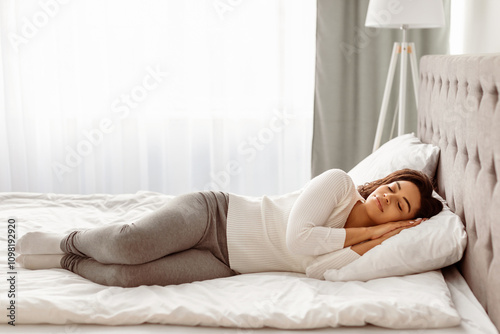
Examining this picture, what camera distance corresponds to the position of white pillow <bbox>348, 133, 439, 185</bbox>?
224 cm

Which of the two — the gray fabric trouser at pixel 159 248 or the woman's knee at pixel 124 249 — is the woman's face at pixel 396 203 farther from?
the woman's knee at pixel 124 249

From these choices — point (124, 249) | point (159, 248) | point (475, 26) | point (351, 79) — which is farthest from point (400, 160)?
point (351, 79)

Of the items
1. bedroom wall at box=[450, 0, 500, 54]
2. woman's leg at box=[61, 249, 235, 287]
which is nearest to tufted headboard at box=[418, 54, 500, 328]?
bedroom wall at box=[450, 0, 500, 54]

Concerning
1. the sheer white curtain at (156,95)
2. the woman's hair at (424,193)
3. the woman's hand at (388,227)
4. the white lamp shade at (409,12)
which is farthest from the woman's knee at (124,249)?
the sheer white curtain at (156,95)

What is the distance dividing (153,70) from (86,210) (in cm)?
161

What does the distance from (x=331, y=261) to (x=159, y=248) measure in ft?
1.83

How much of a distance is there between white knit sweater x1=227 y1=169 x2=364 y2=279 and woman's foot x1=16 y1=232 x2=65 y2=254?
23.2 inches

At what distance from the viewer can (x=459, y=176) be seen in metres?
1.92

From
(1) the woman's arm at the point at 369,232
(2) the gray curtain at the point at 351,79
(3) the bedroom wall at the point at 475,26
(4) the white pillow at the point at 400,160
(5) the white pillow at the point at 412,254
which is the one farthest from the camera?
(2) the gray curtain at the point at 351,79

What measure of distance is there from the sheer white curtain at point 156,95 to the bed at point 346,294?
1944 millimetres

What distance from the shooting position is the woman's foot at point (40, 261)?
194cm

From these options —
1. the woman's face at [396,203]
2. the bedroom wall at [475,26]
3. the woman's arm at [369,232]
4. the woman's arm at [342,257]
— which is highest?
the bedroom wall at [475,26]

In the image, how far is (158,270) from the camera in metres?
1.81

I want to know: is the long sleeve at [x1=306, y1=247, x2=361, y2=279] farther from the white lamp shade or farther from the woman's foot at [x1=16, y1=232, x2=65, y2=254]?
the white lamp shade
